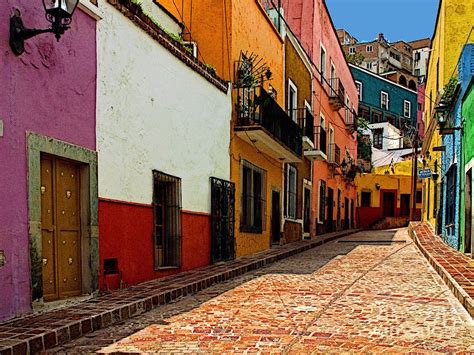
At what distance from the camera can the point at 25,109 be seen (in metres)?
5.35

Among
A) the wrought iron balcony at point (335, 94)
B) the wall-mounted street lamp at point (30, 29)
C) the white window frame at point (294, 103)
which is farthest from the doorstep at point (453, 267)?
the wrought iron balcony at point (335, 94)

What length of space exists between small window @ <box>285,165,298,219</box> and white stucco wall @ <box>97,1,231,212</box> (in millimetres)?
6612

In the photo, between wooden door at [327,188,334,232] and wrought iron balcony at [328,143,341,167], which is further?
wooden door at [327,188,334,232]

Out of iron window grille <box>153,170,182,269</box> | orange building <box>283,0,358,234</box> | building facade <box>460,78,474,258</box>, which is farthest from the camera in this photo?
orange building <box>283,0,358,234</box>

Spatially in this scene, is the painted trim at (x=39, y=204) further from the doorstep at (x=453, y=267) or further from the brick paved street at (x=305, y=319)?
the doorstep at (x=453, y=267)

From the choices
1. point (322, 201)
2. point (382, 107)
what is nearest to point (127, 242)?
point (322, 201)

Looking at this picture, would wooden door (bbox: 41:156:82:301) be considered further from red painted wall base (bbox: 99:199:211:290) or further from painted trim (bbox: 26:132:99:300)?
red painted wall base (bbox: 99:199:211:290)

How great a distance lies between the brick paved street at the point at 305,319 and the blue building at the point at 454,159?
12.4ft

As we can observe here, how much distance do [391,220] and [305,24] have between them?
701 inches

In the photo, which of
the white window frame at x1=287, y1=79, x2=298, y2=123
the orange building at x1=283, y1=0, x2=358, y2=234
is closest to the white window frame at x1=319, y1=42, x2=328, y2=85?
the orange building at x1=283, y1=0, x2=358, y2=234

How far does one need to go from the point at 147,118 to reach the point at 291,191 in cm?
1033

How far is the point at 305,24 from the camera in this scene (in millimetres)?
20172

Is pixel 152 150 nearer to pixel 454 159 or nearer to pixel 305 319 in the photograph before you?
pixel 305 319

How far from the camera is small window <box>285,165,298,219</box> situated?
56.6 ft
